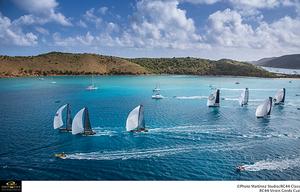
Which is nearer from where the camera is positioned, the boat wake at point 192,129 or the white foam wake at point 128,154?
the white foam wake at point 128,154

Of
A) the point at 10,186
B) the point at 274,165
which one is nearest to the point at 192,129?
the point at 274,165

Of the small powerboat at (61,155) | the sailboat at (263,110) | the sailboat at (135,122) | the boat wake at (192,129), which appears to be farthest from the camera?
the sailboat at (263,110)

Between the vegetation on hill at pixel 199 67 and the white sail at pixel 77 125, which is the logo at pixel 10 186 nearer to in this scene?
the white sail at pixel 77 125

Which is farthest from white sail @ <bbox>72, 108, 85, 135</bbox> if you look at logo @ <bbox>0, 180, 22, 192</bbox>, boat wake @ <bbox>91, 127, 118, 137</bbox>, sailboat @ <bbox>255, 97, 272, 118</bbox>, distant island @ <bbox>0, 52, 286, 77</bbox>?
distant island @ <bbox>0, 52, 286, 77</bbox>

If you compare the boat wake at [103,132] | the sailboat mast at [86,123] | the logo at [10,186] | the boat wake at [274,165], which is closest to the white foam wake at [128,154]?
the boat wake at [274,165]

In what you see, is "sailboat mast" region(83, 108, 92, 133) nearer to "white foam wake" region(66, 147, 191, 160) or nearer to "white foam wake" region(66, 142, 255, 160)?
"white foam wake" region(66, 142, 255, 160)

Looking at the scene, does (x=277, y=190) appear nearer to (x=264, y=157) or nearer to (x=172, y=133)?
(x=264, y=157)
